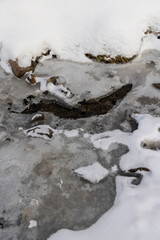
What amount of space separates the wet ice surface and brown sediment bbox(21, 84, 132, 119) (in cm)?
13

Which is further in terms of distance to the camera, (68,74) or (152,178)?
(68,74)

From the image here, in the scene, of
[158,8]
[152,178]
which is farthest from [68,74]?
[158,8]

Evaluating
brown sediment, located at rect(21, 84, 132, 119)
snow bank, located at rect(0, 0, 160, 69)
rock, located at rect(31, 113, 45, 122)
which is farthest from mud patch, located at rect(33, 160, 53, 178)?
snow bank, located at rect(0, 0, 160, 69)

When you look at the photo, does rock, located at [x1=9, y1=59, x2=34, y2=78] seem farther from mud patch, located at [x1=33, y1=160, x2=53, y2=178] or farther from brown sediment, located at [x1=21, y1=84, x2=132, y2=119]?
mud patch, located at [x1=33, y1=160, x2=53, y2=178]

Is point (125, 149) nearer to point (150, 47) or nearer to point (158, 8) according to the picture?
point (150, 47)

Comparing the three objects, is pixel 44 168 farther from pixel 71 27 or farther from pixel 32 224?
pixel 71 27

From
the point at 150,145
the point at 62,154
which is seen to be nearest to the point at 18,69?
the point at 62,154

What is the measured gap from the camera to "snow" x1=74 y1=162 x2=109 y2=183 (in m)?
3.70

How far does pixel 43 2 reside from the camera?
19.8 ft

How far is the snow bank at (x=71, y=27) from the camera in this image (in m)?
5.61

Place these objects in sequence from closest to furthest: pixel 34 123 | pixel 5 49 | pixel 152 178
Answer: pixel 152 178 < pixel 34 123 < pixel 5 49

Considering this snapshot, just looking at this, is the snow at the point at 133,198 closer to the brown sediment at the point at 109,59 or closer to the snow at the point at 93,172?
the snow at the point at 93,172

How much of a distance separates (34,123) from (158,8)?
15.3 ft

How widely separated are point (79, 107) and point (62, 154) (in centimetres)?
114
